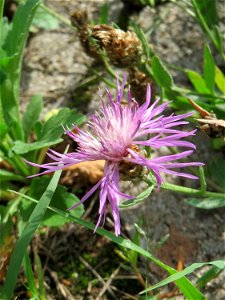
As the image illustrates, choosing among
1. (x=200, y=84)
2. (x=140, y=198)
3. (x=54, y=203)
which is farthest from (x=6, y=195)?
(x=200, y=84)

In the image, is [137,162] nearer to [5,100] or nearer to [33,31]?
[5,100]

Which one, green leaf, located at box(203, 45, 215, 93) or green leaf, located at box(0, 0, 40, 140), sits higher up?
green leaf, located at box(0, 0, 40, 140)

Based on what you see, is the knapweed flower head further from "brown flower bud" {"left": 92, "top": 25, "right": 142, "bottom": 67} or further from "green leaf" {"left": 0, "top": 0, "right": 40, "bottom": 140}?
"green leaf" {"left": 0, "top": 0, "right": 40, "bottom": 140}

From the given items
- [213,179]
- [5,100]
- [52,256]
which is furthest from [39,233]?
[213,179]

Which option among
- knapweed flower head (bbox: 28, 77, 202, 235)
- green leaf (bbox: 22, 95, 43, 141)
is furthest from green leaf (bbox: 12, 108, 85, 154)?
knapweed flower head (bbox: 28, 77, 202, 235)

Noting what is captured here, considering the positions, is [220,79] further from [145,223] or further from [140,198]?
[140,198]

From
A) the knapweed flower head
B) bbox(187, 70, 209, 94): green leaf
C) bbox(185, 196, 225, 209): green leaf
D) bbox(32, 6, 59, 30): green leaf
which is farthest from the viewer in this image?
bbox(32, 6, 59, 30): green leaf

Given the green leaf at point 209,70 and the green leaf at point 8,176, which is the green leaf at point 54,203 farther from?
the green leaf at point 209,70
